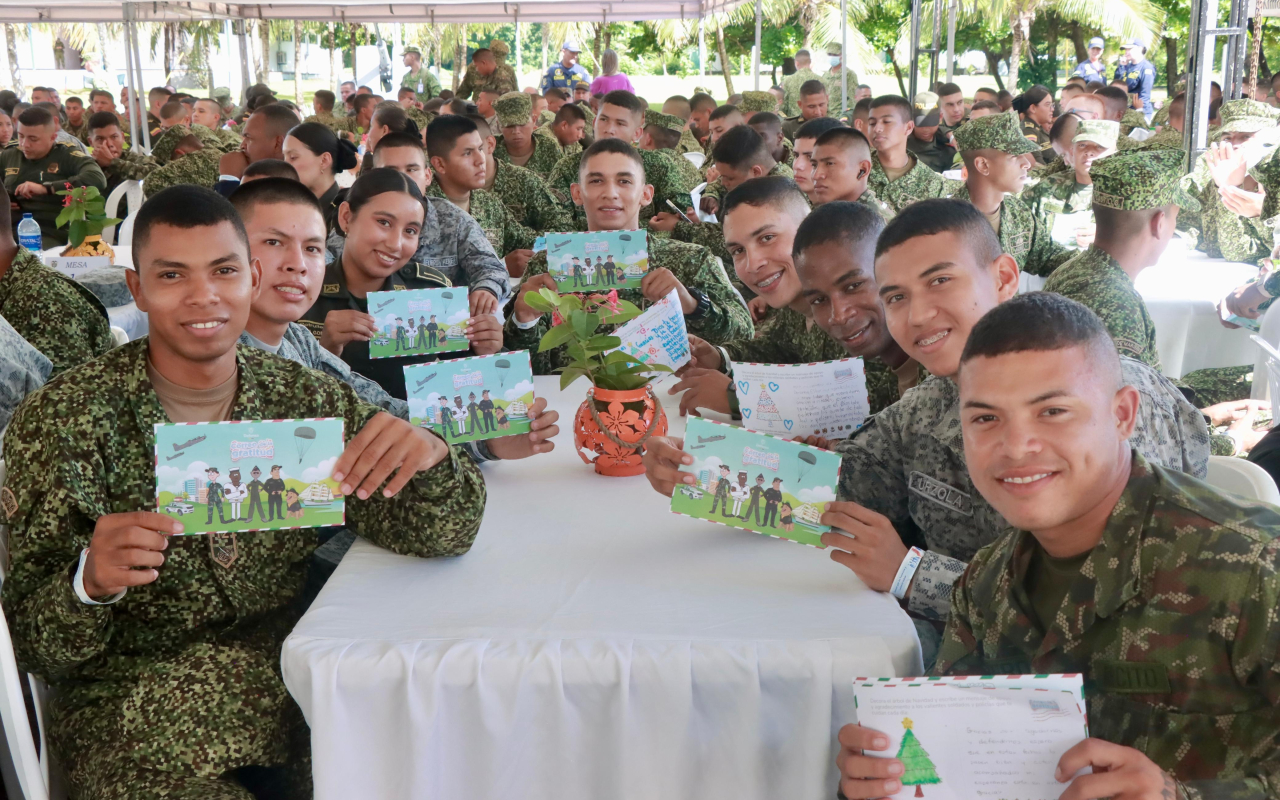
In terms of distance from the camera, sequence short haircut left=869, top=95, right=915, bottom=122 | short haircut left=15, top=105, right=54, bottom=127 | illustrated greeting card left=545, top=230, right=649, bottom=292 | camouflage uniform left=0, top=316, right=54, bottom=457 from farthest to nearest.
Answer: short haircut left=15, top=105, right=54, bottom=127 → short haircut left=869, top=95, right=915, bottom=122 → illustrated greeting card left=545, top=230, right=649, bottom=292 → camouflage uniform left=0, top=316, right=54, bottom=457

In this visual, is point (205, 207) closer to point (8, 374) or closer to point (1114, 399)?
point (8, 374)

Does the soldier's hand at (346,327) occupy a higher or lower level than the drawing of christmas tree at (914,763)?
higher

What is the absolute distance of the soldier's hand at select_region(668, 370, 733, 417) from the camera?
293 centimetres

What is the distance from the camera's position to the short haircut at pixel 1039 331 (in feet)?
4.95

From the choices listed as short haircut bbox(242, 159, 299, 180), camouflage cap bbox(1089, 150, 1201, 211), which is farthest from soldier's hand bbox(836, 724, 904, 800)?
short haircut bbox(242, 159, 299, 180)

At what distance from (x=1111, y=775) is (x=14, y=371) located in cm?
272

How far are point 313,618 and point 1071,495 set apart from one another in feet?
3.85

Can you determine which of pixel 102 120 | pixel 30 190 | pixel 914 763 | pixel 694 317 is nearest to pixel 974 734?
pixel 914 763

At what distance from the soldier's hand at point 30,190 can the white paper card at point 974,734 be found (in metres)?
8.52

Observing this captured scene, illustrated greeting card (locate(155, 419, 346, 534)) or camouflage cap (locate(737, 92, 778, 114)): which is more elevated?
camouflage cap (locate(737, 92, 778, 114))

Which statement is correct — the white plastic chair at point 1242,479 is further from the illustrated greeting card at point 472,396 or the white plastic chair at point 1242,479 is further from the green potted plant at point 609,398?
the illustrated greeting card at point 472,396

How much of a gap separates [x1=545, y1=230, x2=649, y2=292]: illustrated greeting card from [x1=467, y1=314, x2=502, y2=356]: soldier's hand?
0.90ft

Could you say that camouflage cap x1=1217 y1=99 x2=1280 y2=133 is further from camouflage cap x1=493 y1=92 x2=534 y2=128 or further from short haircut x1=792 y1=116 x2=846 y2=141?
camouflage cap x1=493 y1=92 x2=534 y2=128

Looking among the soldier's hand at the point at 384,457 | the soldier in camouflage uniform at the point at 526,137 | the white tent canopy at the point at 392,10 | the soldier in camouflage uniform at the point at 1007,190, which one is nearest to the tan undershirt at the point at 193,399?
the soldier's hand at the point at 384,457
